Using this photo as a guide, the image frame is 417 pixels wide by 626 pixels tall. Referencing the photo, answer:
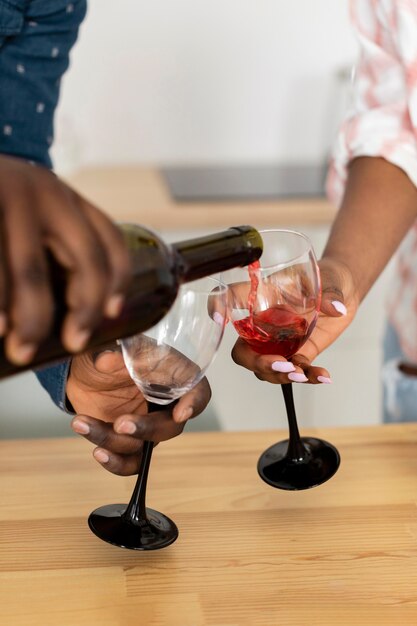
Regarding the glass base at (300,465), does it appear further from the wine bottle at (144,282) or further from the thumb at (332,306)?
the wine bottle at (144,282)

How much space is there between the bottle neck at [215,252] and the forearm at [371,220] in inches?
14.7

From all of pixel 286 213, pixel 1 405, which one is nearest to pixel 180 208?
pixel 286 213

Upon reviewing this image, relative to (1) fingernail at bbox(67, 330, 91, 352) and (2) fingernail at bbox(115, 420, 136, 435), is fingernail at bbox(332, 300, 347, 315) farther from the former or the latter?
(1) fingernail at bbox(67, 330, 91, 352)

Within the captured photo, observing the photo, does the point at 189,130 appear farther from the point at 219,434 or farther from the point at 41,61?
the point at 219,434

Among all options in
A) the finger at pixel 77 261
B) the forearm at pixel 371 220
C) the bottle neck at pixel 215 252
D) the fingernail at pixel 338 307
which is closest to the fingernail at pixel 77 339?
the finger at pixel 77 261

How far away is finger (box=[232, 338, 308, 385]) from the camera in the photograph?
85 cm

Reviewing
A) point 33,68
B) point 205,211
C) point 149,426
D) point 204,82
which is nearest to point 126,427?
point 149,426

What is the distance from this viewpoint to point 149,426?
768mm

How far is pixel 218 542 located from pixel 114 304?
1.19 feet

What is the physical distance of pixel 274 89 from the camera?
8.22ft

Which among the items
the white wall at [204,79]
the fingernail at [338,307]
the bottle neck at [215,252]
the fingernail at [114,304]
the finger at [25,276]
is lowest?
the white wall at [204,79]

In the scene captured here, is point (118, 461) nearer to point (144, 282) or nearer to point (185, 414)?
point (185, 414)

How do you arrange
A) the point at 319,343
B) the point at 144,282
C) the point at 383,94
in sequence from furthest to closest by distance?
the point at 383,94, the point at 319,343, the point at 144,282

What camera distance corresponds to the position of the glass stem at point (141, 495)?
0.80 meters
